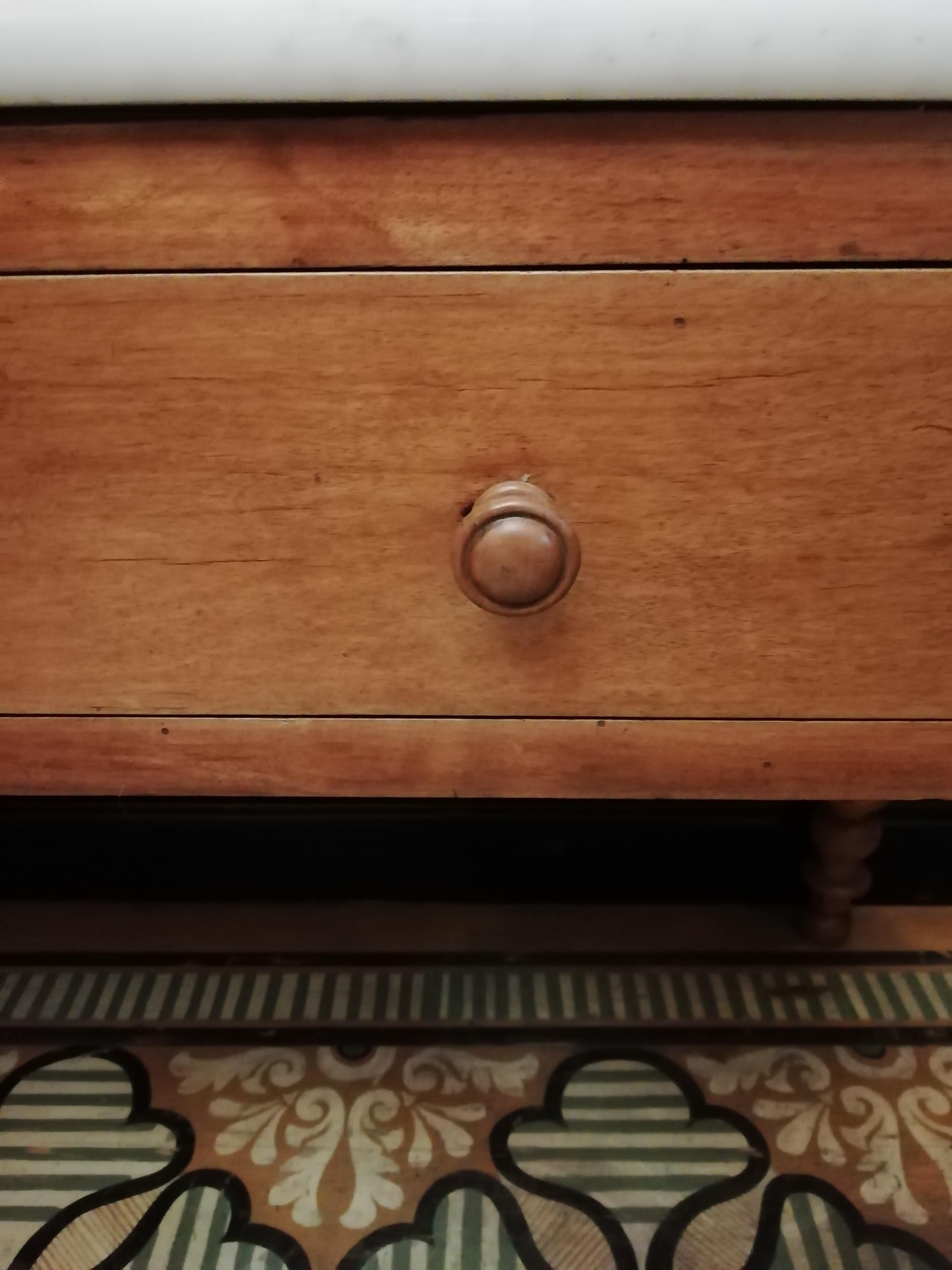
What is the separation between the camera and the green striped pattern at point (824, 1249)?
0.53 m

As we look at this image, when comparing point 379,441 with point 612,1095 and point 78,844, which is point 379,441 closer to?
point 612,1095

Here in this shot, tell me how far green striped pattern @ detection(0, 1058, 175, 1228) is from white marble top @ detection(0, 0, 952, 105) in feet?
1.91

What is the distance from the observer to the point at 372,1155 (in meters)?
0.60

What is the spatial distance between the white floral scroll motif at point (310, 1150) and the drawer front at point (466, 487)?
348 mm

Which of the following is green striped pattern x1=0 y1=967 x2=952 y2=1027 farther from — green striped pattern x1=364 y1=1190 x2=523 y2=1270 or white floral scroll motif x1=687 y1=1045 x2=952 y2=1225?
green striped pattern x1=364 y1=1190 x2=523 y2=1270

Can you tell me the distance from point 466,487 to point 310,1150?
458 mm

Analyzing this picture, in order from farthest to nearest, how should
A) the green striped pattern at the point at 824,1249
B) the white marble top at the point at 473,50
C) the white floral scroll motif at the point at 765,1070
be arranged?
the white floral scroll motif at the point at 765,1070
the green striped pattern at the point at 824,1249
the white marble top at the point at 473,50

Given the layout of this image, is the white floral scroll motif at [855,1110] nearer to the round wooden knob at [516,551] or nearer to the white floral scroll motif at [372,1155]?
the white floral scroll motif at [372,1155]

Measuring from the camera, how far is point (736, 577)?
37 cm

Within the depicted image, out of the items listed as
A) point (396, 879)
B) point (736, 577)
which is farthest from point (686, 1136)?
point (736, 577)

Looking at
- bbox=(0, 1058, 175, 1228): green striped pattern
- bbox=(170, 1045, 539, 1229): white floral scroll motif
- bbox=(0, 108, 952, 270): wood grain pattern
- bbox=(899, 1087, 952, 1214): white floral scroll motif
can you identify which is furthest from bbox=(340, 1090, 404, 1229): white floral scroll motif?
bbox=(0, 108, 952, 270): wood grain pattern

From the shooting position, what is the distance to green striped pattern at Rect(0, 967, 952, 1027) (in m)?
0.69

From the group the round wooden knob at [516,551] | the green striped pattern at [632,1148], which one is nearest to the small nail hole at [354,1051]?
the green striped pattern at [632,1148]

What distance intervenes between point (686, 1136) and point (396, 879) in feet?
1.01
